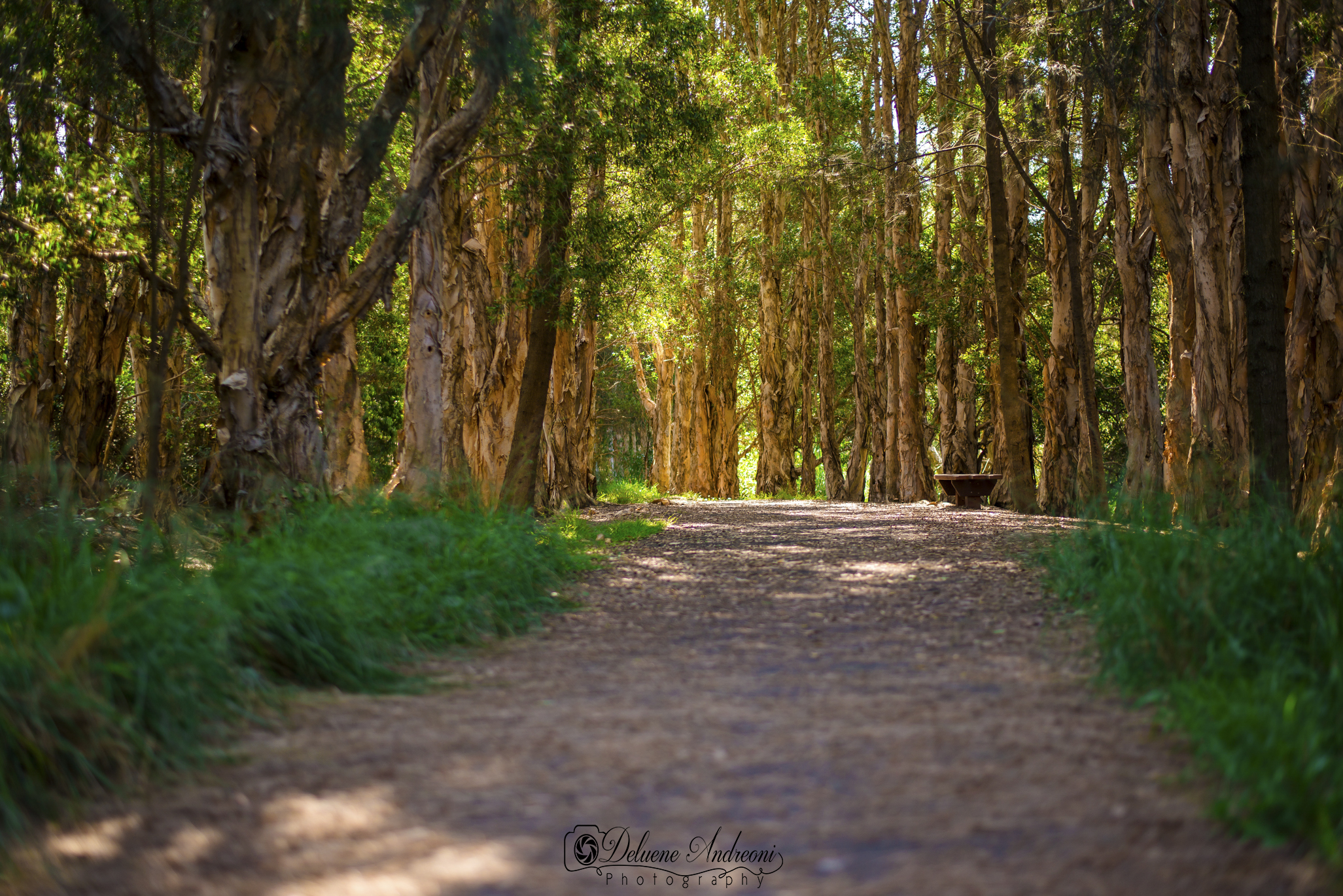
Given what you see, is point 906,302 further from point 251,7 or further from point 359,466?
point 251,7

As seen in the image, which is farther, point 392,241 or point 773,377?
point 773,377

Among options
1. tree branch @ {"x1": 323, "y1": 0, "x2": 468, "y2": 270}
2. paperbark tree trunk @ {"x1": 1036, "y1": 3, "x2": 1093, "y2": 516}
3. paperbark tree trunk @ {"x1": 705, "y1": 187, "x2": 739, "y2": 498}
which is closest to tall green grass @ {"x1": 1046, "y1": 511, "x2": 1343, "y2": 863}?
tree branch @ {"x1": 323, "y1": 0, "x2": 468, "y2": 270}

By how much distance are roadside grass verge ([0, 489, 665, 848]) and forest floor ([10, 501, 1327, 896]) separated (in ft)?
0.68

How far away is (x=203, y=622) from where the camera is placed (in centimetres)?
411

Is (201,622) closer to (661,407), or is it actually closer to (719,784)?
(719,784)

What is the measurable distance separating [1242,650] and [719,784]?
226cm

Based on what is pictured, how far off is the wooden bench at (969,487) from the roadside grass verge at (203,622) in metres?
9.82

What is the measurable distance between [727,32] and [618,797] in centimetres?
3041

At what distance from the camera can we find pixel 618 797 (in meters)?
3.22

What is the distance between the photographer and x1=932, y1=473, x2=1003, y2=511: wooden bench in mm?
15816

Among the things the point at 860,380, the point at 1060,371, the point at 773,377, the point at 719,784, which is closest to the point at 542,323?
the point at 1060,371

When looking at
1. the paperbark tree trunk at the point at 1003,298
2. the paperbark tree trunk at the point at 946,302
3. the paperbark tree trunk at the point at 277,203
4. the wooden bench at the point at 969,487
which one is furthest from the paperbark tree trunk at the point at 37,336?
the paperbark tree trunk at the point at 946,302

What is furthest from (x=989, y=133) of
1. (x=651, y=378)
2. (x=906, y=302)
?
(x=651, y=378)

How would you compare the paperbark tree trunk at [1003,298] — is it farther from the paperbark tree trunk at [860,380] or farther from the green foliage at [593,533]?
the paperbark tree trunk at [860,380]
